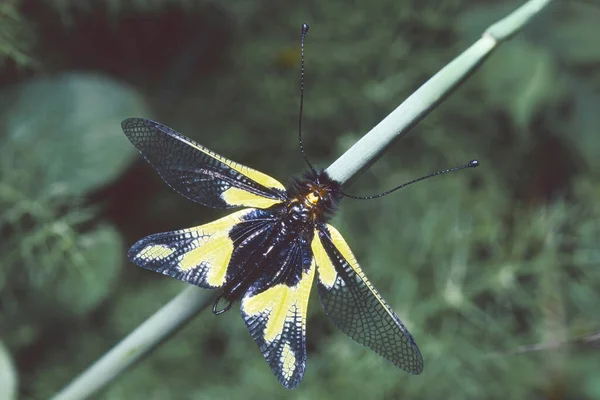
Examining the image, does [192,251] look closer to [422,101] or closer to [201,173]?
[201,173]

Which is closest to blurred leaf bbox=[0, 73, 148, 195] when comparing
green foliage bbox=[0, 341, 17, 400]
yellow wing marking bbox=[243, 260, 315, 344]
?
green foliage bbox=[0, 341, 17, 400]

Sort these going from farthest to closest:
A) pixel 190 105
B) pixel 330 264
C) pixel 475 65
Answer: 1. pixel 190 105
2. pixel 330 264
3. pixel 475 65

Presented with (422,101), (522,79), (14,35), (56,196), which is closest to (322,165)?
(522,79)

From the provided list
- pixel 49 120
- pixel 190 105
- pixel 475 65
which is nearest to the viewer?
pixel 475 65

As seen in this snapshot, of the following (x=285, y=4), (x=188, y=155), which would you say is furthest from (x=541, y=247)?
(x=188, y=155)

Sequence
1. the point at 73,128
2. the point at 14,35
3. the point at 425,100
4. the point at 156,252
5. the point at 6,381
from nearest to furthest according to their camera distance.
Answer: the point at 425,100 < the point at 156,252 < the point at 6,381 < the point at 14,35 < the point at 73,128

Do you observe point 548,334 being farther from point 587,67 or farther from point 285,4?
point 285,4
